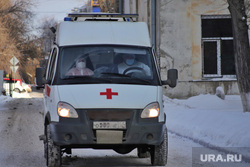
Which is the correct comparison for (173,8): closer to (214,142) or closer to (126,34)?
(214,142)

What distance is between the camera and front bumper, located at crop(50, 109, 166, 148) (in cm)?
846

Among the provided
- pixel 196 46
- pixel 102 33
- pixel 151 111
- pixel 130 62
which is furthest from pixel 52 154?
pixel 196 46

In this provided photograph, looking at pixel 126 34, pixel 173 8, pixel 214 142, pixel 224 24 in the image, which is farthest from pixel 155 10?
pixel 126 34

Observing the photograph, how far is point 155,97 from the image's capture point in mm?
8773

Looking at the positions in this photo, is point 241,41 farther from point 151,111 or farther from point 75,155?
point 151,111

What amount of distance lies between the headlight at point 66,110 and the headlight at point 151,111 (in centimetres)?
102

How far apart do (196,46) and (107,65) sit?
58.6ft

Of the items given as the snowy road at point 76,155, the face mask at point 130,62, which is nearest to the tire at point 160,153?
the snowy road at point 76,155

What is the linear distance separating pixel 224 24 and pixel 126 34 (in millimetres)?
17712

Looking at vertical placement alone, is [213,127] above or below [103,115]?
below

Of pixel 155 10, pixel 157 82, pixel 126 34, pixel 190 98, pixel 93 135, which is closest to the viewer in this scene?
pixel 93 135

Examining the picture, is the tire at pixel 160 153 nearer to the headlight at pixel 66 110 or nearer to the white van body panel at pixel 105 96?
the white van body panel at pixel 105 96

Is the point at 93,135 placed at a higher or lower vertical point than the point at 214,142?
higher

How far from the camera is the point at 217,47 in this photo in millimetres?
26766
